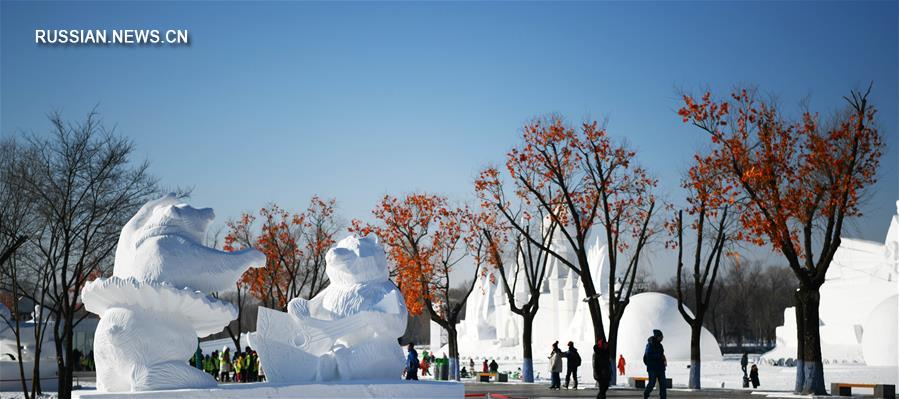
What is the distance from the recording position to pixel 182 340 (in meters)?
10.9

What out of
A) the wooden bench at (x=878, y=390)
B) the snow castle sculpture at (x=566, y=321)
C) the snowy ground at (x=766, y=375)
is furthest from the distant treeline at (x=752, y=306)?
the wooden bench at (x=878, y=390)

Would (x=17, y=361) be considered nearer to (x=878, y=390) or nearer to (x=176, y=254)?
(x=176, y=254)

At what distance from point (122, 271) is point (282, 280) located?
27632mm

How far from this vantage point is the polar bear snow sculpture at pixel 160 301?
10.6 metres

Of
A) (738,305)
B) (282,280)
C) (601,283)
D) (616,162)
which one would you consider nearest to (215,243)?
(282,280)

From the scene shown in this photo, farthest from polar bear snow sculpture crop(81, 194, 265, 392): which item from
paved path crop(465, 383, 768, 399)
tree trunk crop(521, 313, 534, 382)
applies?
tree trunk crop(521, 313, 534, 382)

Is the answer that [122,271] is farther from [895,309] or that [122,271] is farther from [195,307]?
[895,309]

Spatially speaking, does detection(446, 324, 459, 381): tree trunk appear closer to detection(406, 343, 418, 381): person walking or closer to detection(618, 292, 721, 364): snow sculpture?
detection(406, 343, 418, 381): person walking

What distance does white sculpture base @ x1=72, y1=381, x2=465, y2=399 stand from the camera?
1043 cm

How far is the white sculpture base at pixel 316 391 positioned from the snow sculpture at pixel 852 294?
30563 millimetres

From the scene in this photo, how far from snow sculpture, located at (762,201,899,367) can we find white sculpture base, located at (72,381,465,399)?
1203 inches

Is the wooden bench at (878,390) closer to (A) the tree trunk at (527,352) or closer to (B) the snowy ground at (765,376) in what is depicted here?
(B) the snowy ground at (765,376)

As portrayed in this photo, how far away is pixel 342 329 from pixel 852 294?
34.7 m

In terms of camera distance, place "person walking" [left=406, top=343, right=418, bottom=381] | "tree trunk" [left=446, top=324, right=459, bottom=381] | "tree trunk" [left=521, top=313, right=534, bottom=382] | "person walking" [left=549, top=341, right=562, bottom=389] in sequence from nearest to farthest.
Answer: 1. "person walking" [left=406, top=343, right=418, bottom=381]
2. "person walking" [left=549, top=341, right=562, bottom=389]
3. "tree trunk" [left=521, top=313, right=534, bottom=382]
4. "tree trunk" [left=446, top=324, right=459, bottom=381]
